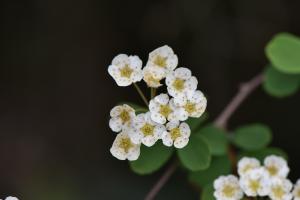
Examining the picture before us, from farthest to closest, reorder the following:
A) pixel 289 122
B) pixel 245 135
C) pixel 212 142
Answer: pixel 289 122 → pixel 245 135 → pixel 212 142

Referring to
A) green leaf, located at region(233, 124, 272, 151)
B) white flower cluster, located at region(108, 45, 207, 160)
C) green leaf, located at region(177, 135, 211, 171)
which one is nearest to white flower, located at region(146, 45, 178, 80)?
white flower cluster, located at region(108, 45, 207, 160)

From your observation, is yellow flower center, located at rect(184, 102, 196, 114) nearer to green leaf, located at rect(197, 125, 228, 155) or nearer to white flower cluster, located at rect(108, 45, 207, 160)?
white flower cluster, located at rect(108, 45, 207, 160)

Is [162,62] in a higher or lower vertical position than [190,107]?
higher

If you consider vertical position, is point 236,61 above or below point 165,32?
below

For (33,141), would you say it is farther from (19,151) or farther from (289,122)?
(289,122)

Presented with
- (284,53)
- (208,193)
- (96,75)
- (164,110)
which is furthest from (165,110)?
(96,75)

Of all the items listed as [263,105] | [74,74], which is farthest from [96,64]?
[263,105]

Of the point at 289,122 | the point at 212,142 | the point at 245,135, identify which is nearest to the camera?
the point at 212,142

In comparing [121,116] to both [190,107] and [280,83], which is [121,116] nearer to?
[190,107]
